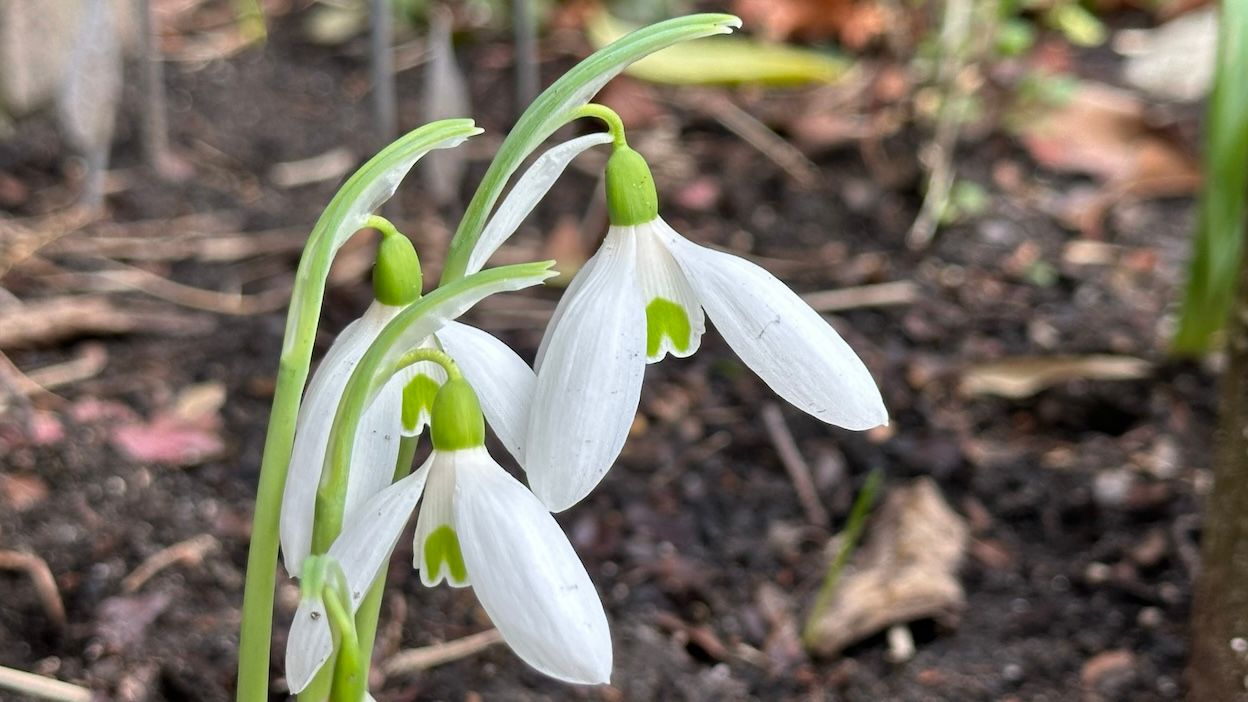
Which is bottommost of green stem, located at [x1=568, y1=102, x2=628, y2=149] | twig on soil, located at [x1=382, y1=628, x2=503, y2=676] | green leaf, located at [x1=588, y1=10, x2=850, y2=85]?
twig on soil, located at [x1=382, y1=628, x2=503, y2=676]

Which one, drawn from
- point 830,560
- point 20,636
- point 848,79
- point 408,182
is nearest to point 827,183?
point 848,79

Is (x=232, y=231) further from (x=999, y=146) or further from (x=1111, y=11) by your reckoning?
(x=1111, y=11)

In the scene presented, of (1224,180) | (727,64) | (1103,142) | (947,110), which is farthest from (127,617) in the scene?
(1103,142)

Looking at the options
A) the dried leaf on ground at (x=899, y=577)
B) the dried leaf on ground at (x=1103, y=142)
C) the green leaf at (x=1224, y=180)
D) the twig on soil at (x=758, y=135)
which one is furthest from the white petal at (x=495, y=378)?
the dried leaf on ground at (x=1103, y=142)

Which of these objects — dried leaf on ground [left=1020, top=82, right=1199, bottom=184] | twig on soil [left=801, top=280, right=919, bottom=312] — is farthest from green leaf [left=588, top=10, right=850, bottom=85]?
twig on soil [left=801, top=280, right=919, bottom=312]

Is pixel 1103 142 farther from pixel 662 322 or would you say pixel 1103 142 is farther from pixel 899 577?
pixel 662 322

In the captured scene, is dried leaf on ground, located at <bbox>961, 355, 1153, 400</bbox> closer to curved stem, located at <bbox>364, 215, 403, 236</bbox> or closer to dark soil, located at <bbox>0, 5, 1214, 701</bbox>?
dark soil, located at <bbox>0, 5, 1214, 701</bbox>

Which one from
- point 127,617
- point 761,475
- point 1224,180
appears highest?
point 1224,180

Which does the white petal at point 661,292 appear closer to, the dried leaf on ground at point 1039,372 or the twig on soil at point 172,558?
the twig on soil at point 172,558
